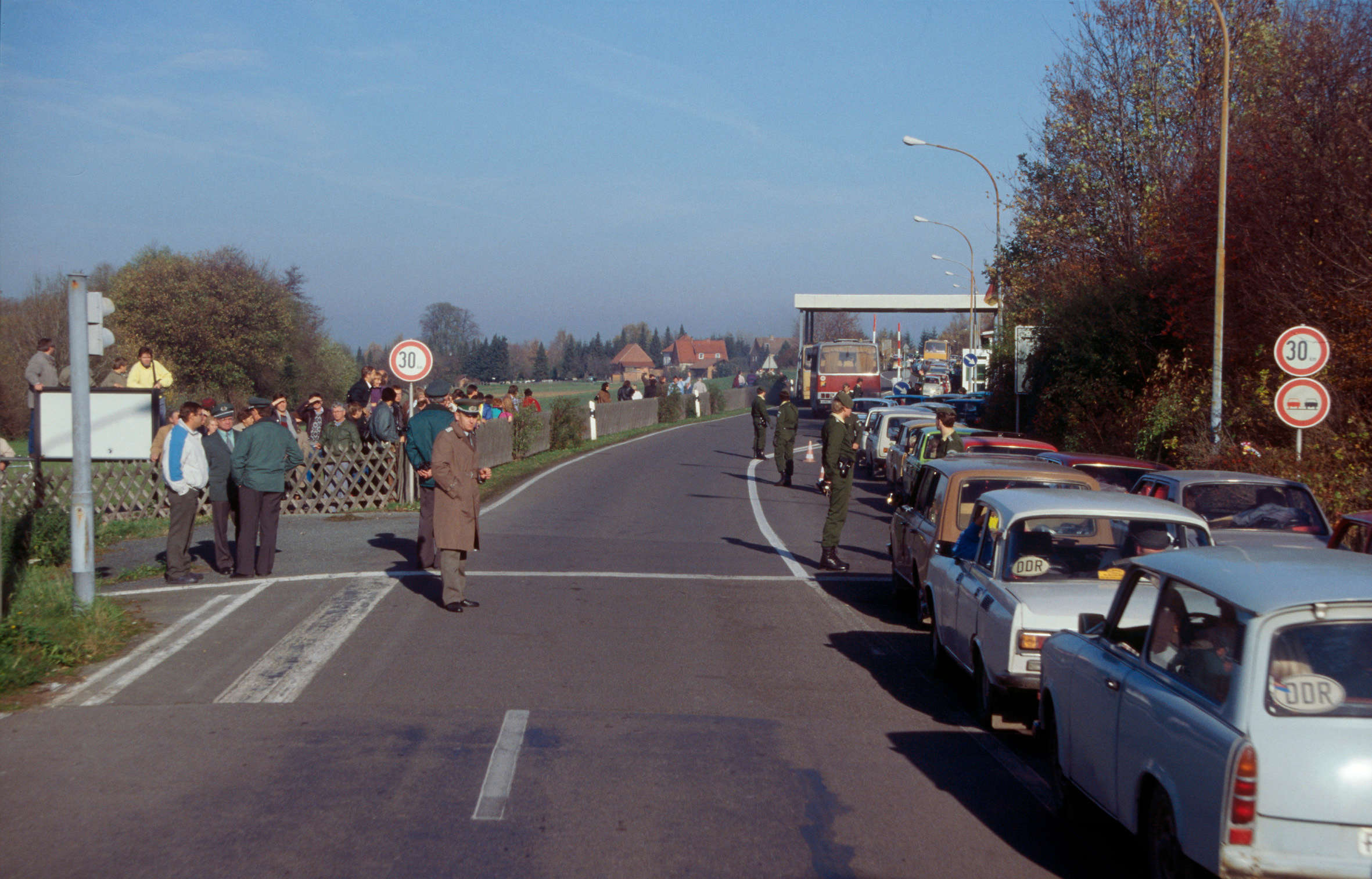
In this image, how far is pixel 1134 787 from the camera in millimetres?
4727

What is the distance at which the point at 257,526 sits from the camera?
12633mm

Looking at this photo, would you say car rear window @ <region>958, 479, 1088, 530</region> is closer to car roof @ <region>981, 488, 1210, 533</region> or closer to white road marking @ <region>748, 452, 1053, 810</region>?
white road marking @ <region>748, 452, 1053, 810</region>

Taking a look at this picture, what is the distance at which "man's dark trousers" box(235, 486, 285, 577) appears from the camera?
1232 centimetres

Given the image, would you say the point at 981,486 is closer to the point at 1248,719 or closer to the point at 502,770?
the point at 502,770

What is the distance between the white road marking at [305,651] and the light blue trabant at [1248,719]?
5257 mm

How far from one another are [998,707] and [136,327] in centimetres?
5321

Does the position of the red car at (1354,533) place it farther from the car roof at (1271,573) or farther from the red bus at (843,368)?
the red bus at (843,368)

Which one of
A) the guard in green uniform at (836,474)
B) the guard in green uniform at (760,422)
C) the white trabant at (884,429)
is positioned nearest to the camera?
the guard in green uniform at (836,474)

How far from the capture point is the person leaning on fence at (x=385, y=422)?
61.7 feet

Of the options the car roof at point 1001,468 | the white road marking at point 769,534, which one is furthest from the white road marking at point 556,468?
the car roof at point 1001,468

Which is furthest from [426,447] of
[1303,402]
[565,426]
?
[565,426]

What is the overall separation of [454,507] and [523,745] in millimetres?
4109

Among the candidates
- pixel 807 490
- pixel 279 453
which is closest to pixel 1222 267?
pixel 807 490

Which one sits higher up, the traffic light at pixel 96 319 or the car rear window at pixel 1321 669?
the traffic light at pixel 96 319
